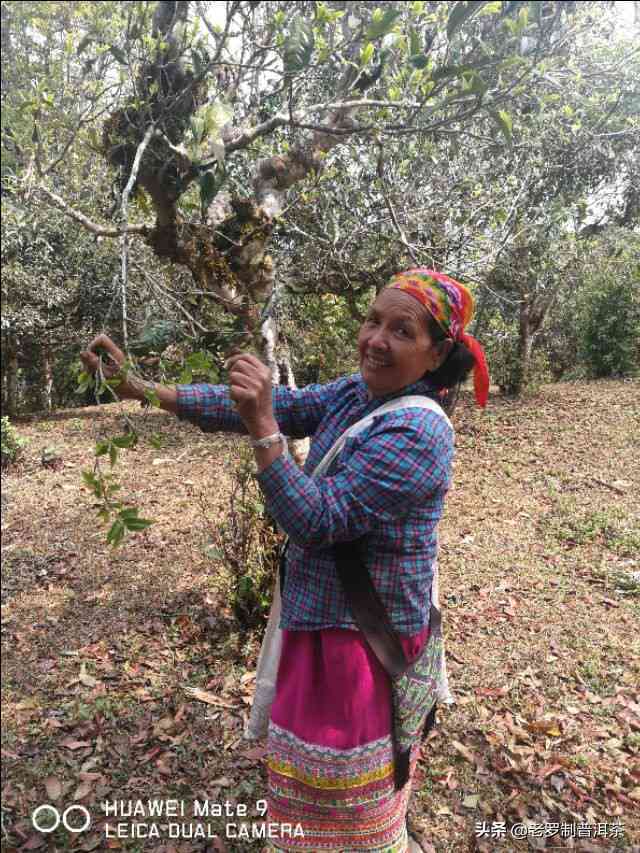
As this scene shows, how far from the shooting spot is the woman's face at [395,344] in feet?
4.97

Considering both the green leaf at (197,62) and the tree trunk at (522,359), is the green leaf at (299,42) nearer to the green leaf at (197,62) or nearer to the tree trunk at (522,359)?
the green leaf at (197,62)

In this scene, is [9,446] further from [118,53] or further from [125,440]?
[125,440]

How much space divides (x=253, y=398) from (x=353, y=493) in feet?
0.97

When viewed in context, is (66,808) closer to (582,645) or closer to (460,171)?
(582,645)

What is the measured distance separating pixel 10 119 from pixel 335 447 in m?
1.26

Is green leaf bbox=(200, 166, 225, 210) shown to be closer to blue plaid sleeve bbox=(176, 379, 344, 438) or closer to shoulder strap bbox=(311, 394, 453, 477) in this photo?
blue plaid sleeve bbox=(176, 379, 344, 438)

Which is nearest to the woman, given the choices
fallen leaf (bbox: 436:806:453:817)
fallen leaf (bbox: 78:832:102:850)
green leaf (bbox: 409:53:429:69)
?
green leaf (bbox: 409:53:429:69)

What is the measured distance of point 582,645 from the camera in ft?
12.1

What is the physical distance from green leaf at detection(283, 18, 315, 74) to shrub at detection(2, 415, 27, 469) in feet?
21.8

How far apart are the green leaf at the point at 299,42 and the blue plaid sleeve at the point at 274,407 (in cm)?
98

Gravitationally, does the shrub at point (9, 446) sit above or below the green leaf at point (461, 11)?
below

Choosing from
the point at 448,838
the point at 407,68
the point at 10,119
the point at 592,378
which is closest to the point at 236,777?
the point at 448,838

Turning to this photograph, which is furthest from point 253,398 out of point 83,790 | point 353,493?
point 83,790

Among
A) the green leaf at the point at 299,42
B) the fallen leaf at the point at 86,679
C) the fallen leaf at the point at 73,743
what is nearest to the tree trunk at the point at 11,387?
the fallen leaf at the point at 86,679
